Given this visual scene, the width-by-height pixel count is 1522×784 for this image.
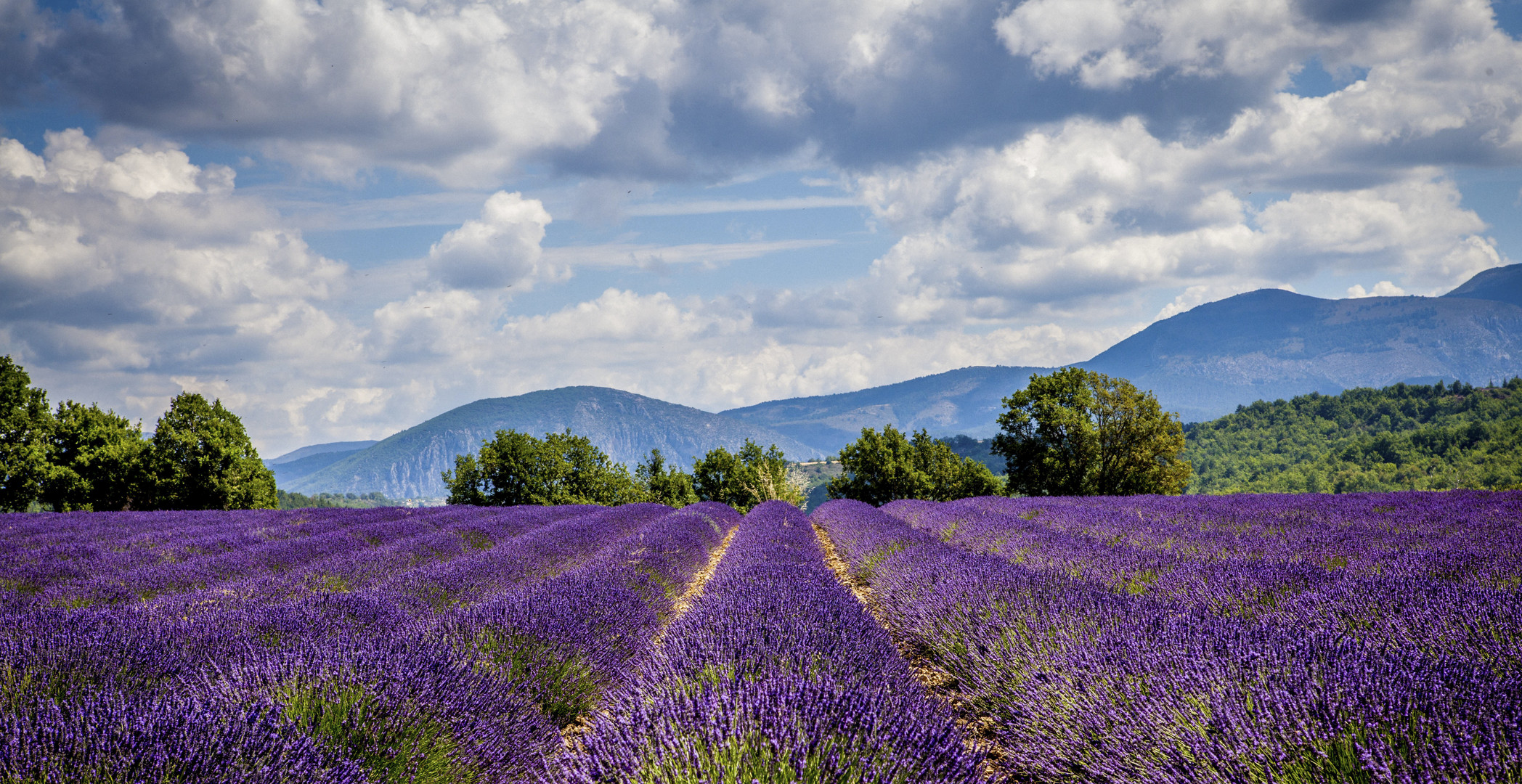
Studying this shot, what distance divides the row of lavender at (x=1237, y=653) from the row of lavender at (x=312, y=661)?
1713mm

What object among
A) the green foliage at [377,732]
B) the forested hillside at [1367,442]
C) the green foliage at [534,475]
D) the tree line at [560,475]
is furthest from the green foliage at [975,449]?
the green foliage at [377,732]

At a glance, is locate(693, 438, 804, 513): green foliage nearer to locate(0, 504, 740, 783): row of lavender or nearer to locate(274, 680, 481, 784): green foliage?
locate(0, 504, 740, 783): row of lavender

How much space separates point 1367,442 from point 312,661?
84075 mm

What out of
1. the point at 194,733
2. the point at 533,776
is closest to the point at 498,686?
the point at 533,776

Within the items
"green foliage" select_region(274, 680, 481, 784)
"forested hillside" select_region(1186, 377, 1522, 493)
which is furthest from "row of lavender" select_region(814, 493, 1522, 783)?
"forested hillside" select_region(1186, 377, 1522, 493)

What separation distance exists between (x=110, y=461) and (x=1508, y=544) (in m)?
34.9

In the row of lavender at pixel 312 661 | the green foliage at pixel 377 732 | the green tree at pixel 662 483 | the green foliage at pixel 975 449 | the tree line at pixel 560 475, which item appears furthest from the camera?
the green foliage at pixel 975 449

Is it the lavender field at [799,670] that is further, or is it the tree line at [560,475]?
the tree line at [560,475]

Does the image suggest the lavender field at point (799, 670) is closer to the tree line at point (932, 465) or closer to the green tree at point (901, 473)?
the tree line at point (932, 465)

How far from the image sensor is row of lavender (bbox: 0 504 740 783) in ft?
5.17

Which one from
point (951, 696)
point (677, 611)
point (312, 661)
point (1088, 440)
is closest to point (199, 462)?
point (677, 611)

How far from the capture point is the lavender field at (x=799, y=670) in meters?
1.62

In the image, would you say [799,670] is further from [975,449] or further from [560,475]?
[975,449]

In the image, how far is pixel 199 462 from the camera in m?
25.7
